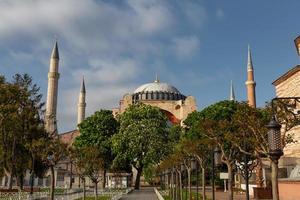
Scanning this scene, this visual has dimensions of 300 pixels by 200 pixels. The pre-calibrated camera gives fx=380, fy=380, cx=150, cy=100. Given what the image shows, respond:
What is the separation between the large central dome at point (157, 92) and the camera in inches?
3425

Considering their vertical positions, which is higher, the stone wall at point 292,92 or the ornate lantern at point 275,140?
the stone wall at point 292,92

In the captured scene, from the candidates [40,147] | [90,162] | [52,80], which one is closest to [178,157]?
[90,162]

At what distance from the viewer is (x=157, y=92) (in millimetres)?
87312

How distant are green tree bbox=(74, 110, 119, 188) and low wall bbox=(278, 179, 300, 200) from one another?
28193 millimetres

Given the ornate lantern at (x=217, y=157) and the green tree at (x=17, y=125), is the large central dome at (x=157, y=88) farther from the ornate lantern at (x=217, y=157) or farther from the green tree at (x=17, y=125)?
the ornate lantern at (x=217, y=157)

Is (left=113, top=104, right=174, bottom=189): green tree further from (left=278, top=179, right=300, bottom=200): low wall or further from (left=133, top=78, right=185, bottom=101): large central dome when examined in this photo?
(left=133, top=78, right=185, bottom=101): large central dome

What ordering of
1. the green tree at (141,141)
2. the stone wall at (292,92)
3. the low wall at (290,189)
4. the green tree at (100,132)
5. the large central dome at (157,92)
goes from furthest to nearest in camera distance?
the large central dome at (157,92) → the green tree at (100,132) → the green tree at (141,141) → the stone wall at (292,92) → the low wall at (290,189)

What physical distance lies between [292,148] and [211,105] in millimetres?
18144

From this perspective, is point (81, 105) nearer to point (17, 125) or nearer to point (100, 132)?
point (100, 132)

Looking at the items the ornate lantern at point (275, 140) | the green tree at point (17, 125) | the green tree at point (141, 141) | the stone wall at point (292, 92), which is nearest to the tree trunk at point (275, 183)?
the ornate lantern at point (275, 140)

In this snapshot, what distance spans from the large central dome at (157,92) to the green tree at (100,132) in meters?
35.8

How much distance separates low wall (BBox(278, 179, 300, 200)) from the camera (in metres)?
20.7

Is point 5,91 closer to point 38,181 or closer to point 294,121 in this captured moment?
point 294,121

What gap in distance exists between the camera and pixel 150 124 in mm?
46062
